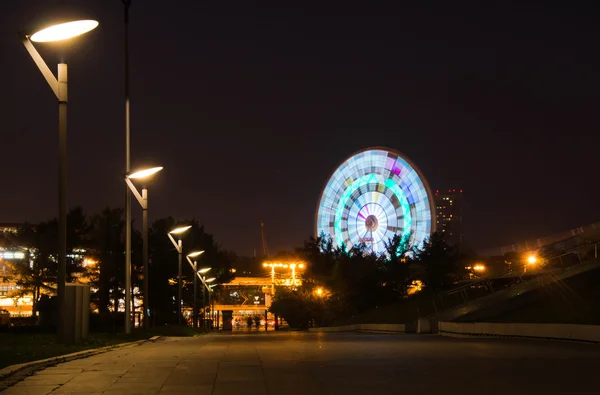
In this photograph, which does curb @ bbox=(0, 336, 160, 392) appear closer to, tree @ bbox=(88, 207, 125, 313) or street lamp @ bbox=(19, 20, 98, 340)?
street lamp @ bbox=(19, 20, 98, 340)

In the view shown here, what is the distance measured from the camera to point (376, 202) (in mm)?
95125

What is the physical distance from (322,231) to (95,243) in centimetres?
2774

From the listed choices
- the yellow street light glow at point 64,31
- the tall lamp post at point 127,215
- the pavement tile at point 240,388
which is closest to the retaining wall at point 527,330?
the tall lamp post at point 127,215

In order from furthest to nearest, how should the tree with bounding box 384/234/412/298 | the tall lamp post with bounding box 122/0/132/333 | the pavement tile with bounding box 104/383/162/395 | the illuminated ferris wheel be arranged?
1. the tree with bounding box 384/234/412/298
2. the illuminated ferris wheel
3. the tall lamp post with bounding box 122/0/132/333
4. the pavement tile with bounding box 104/383/162/395

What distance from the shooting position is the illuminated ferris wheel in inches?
3615

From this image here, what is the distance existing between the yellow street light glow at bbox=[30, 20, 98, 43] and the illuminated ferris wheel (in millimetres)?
72515

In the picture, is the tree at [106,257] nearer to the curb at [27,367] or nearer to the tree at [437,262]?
the tree at [437,262]

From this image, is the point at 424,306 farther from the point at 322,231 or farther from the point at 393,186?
the point at 322,231

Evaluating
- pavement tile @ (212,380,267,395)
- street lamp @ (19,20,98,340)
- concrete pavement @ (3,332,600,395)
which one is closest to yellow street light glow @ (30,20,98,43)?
street lamp @ (19,20,98,340)

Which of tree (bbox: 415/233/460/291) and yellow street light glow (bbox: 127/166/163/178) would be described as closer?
yellow street light glow (bbox: 127/166/163/178)

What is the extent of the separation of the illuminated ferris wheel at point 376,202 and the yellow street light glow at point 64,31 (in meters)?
72.5

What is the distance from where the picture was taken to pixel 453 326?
42.6 metres

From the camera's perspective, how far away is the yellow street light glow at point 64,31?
20812 millimetres

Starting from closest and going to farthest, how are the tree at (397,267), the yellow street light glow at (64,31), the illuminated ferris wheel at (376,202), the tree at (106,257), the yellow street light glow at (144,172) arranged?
the yellow street light glow at (64,31), the yellow street light glow at (144,172), the tree at (106,257), the illuminated ferris wheel at (376,202), the tree at (397,267)
